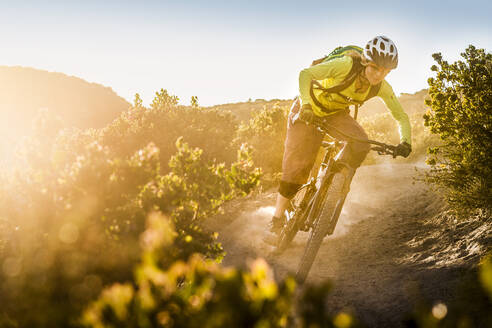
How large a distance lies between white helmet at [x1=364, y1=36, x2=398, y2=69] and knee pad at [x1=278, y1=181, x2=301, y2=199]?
6.28 feet

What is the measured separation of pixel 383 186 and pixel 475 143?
4.90m

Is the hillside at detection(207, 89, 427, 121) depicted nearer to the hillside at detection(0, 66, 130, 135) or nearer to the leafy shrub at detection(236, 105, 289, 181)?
the hillside at detection(0, 66, 130, 135)

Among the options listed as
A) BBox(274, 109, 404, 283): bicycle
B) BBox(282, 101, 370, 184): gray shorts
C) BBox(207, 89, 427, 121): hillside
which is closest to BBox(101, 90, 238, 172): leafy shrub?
BBox(282, 101, 370, 184): gray shorts

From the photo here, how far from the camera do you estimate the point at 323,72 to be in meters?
3.91

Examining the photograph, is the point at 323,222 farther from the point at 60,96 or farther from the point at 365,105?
the point at 60,96

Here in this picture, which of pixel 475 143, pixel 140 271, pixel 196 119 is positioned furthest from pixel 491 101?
pixel 196 119

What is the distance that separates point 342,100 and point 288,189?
4.74 feet

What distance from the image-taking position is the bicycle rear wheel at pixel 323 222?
12.6 feet

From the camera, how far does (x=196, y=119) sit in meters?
13.6

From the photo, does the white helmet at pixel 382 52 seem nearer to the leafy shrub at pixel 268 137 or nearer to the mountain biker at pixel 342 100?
the mountain biker at pixel 342 100

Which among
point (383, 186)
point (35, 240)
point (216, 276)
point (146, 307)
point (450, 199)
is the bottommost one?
point (383, 186)

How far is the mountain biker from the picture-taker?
3.88 metres

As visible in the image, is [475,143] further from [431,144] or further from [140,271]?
[431,144]

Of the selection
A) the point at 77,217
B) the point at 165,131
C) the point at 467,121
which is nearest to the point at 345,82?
the point at 467,121
